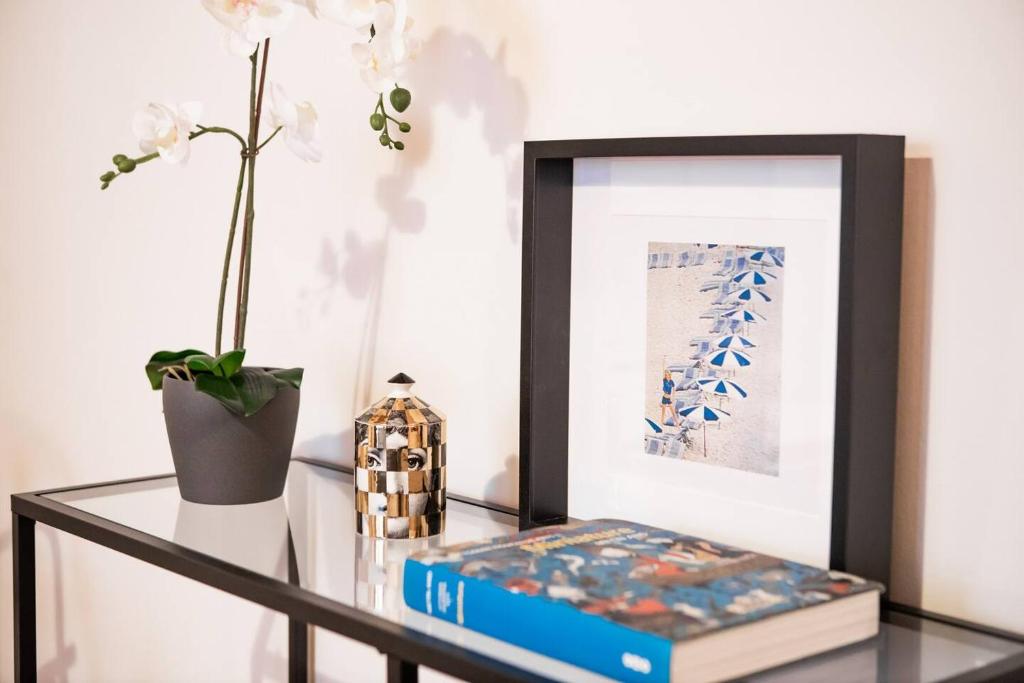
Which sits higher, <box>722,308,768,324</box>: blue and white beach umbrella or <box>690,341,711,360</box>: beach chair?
<box>722,308,768,324</box>: blue and white beach umbrella

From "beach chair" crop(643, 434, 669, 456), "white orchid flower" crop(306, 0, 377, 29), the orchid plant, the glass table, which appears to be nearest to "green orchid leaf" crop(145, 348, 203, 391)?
the orchid plant

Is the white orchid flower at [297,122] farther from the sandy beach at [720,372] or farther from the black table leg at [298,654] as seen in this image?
the black table leg at [298,654]

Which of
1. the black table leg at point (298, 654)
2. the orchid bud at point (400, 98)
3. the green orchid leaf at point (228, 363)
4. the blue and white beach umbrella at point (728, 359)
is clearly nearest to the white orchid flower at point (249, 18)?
the orchid bud at point (400, 98)

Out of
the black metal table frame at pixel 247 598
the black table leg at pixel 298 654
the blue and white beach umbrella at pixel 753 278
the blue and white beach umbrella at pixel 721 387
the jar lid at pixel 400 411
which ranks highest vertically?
the blue and white beach umbrella at pixel 753 278

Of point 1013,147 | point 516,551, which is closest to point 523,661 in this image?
point 516,551

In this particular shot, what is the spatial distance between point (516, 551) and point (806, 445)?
23 centimetres

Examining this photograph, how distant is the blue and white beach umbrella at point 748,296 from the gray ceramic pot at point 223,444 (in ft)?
1.47

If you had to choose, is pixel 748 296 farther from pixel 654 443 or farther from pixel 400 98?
pixel 400 98

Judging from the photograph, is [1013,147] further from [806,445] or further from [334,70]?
[334,70]

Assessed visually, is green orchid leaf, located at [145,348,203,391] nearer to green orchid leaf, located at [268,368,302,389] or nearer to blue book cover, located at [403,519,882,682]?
green orchid leaf, located at [268,368,302,389]

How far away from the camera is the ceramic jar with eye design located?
1013mm

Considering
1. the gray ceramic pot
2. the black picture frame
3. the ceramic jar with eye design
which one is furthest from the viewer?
the gray ceramic pot

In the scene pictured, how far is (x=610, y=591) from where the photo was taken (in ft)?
2.41

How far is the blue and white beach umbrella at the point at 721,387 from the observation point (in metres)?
0.92
